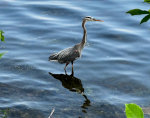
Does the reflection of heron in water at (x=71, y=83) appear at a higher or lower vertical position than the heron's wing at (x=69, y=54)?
lower

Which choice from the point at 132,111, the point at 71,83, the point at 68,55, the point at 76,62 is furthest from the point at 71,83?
the point at 132,111

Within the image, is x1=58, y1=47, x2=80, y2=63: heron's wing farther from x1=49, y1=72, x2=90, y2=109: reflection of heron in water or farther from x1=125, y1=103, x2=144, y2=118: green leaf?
x1=125, y1=103, x2=144, y2=118: green leaf

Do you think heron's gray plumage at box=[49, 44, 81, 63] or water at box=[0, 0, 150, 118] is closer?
water at box=[0, 0, 150, 118]

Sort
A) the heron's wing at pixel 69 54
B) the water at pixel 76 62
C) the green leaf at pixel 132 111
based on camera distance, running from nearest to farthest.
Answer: the green leaf at pixel 132 111 → the water at pixel 76 62 → the heron's wing at pixel 69 54

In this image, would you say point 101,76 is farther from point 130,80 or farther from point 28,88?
point 28,88

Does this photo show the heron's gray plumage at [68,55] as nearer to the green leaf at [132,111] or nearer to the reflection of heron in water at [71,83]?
the reflection of heron in water at [71,83]

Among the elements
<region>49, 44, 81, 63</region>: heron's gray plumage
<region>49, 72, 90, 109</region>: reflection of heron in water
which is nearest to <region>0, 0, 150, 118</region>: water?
<region>49, 72, 90, 109</region>: reflection of heron in water

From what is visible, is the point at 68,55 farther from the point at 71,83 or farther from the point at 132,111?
the point at 132,111

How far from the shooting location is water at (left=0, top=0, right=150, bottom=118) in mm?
9703

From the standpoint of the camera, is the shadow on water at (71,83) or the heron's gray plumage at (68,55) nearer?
the shadow on water at (71,83)

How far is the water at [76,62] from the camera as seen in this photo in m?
9.70

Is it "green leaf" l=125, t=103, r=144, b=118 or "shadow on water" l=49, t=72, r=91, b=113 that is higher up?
"green leaf" l=125, t=103, r=144, b=118

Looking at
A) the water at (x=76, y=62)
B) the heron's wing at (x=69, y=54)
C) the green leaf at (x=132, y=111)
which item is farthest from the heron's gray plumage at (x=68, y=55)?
the green leaf at (x=132, y=111)

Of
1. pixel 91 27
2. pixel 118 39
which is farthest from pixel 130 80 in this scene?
pixel 91 27
